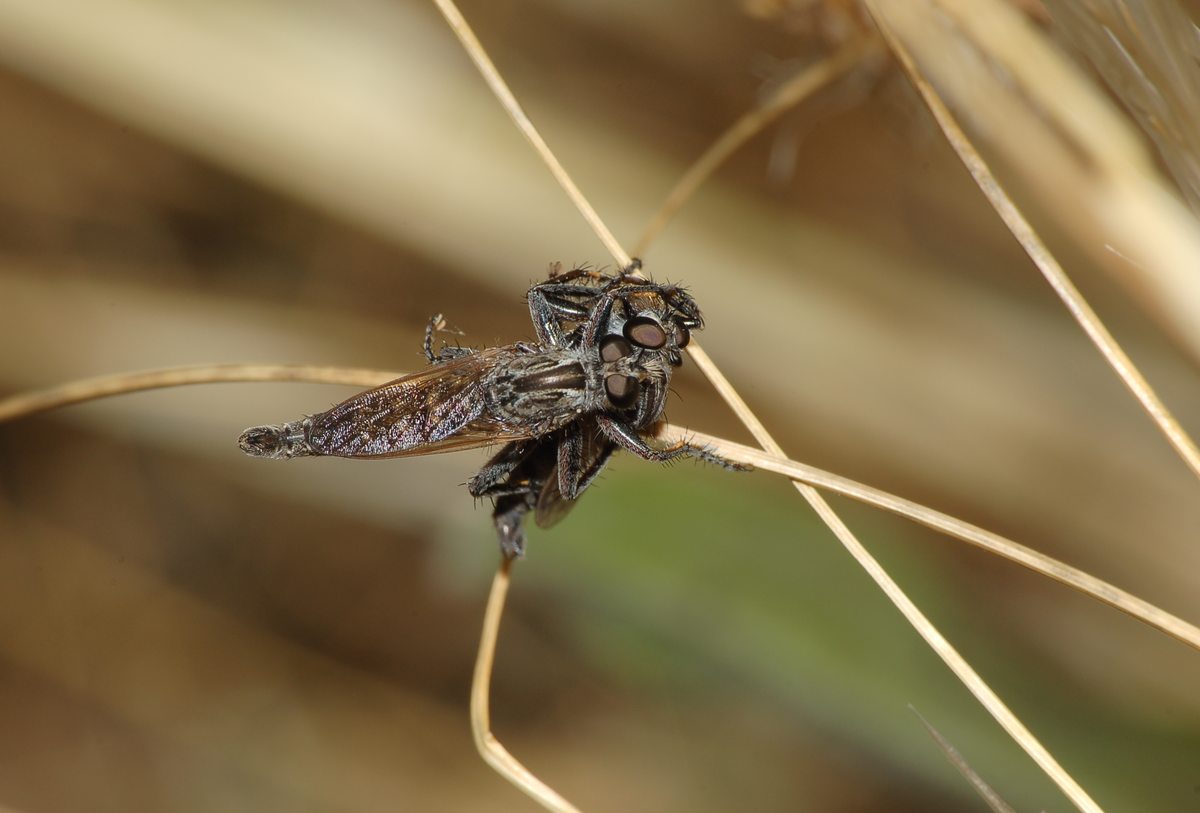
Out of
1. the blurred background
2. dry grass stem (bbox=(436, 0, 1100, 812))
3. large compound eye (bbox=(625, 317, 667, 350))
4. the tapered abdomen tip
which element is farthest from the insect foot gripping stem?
dry grass stem (bbox=(436, 0, 1100, 812))

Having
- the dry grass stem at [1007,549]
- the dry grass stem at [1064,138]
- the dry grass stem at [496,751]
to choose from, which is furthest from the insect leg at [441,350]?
the dry grass stem at [1064,138]

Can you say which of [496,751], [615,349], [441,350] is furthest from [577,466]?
[496,751]

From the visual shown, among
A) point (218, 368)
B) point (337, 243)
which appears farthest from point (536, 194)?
point (218, 368)

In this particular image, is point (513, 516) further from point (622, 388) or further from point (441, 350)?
point (441, 350)

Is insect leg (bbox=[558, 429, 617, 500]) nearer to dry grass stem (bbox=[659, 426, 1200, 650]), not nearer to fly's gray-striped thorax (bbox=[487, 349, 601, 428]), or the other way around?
fly's gray-striped thorax (bbox=[487, 349, 601, 428])

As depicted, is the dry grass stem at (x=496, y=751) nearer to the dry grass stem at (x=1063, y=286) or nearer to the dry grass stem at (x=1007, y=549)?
the dry grass stem at (x=1007, y=549)
